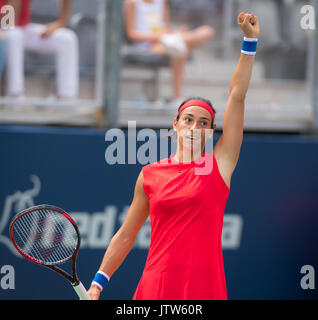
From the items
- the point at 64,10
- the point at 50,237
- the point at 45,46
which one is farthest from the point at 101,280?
the point at 64,10

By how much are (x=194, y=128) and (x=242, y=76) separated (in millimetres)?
325

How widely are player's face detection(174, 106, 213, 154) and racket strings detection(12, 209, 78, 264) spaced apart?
2.27ft

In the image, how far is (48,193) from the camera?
15.7ft

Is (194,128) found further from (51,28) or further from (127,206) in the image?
(51,28)

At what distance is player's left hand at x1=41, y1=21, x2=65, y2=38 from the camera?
16.9 ft

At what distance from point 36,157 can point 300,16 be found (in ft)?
9.20

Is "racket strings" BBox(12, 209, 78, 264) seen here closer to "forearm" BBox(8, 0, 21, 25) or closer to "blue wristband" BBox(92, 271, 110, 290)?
"blue wristband" BBox(92, 271, 110, 290)

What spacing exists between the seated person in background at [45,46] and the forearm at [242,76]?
269 centimetres

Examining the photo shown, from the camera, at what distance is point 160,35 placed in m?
5.48

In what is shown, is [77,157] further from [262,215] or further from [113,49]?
[262,215]

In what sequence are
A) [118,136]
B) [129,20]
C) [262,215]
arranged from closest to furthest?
[118,136]
[262,215]
[129,20]

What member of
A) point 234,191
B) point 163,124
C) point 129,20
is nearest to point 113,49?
point 129,20

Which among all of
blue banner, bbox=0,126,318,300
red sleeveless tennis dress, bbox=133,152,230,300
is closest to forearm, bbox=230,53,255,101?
red sleeveless tennis dress, bbox=133,152,230,300

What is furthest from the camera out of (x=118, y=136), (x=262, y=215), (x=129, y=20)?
(x=129, y=20)
